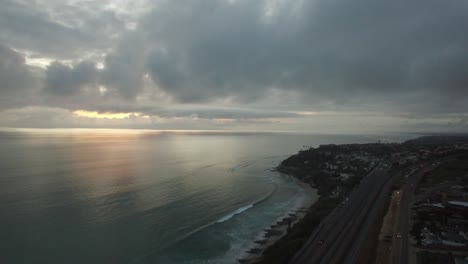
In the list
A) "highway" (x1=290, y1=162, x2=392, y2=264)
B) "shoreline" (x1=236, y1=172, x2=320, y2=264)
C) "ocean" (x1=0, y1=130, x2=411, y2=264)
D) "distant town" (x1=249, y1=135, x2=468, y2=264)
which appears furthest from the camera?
"ocean" (x1=0, y1=130, x2=411, y2=264)

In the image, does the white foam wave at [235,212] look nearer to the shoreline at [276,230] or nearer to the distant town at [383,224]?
the shoreline at [276,230]

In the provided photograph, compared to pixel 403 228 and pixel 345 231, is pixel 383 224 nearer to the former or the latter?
pixel 403 228

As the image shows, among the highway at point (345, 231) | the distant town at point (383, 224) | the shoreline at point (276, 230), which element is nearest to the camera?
the highway at point (345, 231)

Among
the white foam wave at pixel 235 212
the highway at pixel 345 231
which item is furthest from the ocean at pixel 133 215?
the highway at pixel 345 231

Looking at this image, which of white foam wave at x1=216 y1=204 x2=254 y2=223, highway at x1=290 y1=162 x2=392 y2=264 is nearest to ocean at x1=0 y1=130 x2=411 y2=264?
white foam wave at x1=216 y1=204 x2=254 y2=223

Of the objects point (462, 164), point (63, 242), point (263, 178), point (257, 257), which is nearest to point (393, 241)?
point (257, 257)

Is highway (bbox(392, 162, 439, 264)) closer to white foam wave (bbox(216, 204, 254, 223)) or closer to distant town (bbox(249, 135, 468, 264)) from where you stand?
distant town (bbox(249, 135, 468, 264))

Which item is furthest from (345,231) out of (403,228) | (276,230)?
(276,230)
